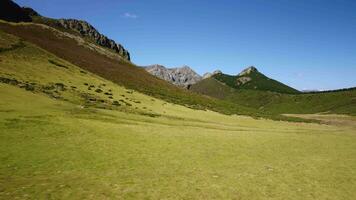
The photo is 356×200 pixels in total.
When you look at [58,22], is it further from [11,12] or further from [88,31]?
[11,12]

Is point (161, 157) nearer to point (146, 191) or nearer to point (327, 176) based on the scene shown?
point (146, 191)

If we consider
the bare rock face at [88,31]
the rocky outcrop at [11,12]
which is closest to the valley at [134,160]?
the rocky outcrop at [11,12]

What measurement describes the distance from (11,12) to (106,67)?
140ft

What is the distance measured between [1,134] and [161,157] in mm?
12824

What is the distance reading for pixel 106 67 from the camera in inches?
4043

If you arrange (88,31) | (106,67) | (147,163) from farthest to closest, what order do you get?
1. (88,31)
2. (106,67)
3. (147,163)

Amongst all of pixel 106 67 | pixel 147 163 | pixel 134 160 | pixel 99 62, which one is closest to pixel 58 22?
pixel 99 62

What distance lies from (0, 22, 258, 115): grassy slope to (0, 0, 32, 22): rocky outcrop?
311 inches

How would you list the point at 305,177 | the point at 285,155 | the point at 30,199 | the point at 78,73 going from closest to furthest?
the point at 30,199
the point at 305,177
the point at 285,155
the point at 78,73

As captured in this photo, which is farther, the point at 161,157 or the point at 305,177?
the point at 161,157

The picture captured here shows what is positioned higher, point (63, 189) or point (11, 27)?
point (11, 27)

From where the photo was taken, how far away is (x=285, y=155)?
3072 cm

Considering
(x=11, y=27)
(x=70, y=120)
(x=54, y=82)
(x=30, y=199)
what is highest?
(x=11, y=27)

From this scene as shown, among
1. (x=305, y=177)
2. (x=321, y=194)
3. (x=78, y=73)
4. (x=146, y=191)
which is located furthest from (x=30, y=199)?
(x=78, y=73)
